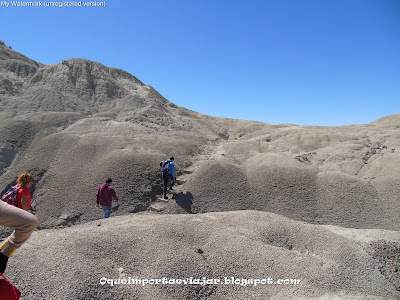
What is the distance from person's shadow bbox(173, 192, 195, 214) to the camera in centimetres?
1122

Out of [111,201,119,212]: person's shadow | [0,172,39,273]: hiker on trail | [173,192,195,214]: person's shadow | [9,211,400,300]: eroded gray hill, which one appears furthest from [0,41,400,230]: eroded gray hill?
[0,172,39,273]: hiker on trail

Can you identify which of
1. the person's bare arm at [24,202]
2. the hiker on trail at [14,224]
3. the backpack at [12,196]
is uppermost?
the hiker on trail at [14,224]

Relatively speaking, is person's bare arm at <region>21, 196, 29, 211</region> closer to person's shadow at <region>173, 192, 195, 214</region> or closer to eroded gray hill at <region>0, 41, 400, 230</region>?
eroded gray hill at <region>0, 41, 400, 230</region>

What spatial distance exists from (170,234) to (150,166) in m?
7.10

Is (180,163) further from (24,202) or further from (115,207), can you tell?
(24,202)

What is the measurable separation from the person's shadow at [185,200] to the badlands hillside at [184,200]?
51 mm

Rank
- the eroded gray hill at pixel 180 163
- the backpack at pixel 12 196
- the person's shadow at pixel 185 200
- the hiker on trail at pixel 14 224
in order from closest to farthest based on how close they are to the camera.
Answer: the hiker on trail at pixel 14 224
the backpack at pixel 12 196
the person's shadow at pixel 185 200
the eroded gray hill at pixel 180 163

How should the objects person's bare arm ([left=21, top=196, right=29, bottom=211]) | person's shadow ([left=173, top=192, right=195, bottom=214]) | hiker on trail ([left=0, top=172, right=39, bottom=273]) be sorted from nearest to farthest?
1. hiker on trail ([left=0, top=172, right=39, bottom=273])
2. person's bare arm ([left=21, top=196, right=29, bottom=211])
3. person's shadow ([left=173, top=192, right=195, bottom=214])

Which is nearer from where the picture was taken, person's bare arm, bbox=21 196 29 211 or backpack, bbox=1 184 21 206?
backpack, bbox=1 184 21 206

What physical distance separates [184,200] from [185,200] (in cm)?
5

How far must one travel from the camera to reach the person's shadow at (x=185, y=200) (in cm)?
1122

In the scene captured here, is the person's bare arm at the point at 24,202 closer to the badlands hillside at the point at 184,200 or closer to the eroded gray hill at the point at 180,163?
the badlands hillside at the point at 184,200

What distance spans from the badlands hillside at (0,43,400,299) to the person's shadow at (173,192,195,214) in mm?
51

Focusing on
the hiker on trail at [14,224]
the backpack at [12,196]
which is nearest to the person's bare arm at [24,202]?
the backpack at [12,196]
